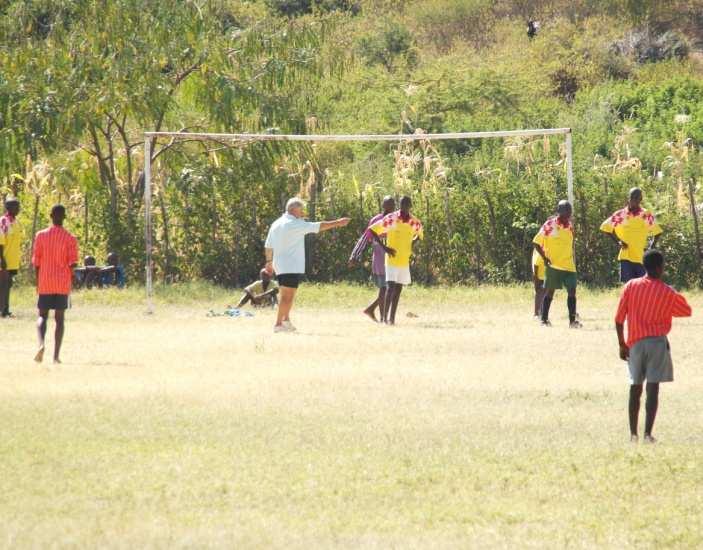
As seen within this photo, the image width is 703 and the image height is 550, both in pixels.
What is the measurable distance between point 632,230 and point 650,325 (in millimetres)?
9461

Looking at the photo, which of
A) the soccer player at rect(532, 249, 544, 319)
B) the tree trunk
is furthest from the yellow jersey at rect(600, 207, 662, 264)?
the tree trunk

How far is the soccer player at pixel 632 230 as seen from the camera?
19703 millimetres

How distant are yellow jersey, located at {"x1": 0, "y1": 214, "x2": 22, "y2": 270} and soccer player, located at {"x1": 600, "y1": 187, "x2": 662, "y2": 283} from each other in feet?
28.5

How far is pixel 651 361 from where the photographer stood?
10.4m

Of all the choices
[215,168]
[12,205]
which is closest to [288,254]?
[12,205]

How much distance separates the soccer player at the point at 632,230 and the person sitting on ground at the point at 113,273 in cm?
1046

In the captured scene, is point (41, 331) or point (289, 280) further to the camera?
point (289, 280)

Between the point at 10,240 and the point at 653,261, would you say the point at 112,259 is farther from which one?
the point at 653,261

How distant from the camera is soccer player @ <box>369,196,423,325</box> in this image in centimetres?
2072

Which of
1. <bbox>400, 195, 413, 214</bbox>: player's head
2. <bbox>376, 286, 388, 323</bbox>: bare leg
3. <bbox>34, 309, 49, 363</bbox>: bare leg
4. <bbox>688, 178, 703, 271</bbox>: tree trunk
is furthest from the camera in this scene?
<bbox>688, 178, 703, 271</bbox>: tree trunk

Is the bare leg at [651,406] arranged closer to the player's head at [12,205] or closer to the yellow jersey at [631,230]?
the yellow jersey at [631,230]

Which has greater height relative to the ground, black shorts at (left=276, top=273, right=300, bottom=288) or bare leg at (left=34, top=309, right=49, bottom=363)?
black shorts at (left=276, top=273, right=300, bottom=288)

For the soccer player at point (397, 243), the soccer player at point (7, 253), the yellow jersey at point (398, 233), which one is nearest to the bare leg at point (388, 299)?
the soccer player at point (397, 243)

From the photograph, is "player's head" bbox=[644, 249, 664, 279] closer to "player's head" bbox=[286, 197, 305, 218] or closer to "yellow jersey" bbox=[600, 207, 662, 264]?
"yellow jersey" bbox=[600, 207, 662, 264]
